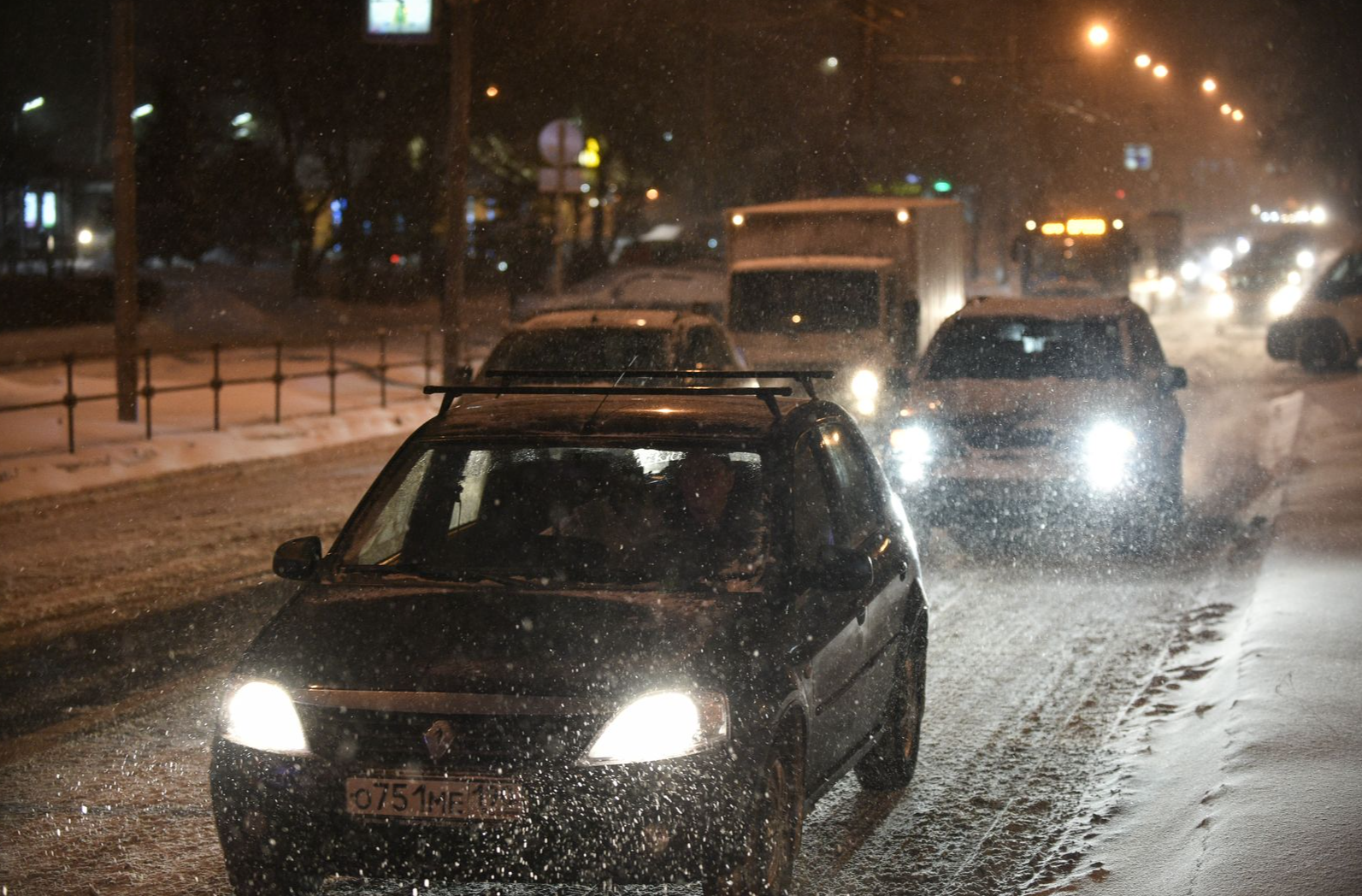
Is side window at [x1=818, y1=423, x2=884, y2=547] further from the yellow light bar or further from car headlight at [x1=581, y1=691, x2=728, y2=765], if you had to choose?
the yellow light bar

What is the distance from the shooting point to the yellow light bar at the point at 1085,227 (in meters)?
40.7

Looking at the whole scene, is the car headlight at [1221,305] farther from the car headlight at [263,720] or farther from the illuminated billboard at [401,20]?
the car headlight at [263,720]

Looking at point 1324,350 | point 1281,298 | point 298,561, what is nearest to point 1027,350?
point 298,561

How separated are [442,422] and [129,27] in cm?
1359

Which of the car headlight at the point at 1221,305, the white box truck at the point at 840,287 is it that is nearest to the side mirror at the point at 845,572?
the white box truck at the point at 840,287

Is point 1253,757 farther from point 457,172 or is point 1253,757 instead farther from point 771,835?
point 457,172

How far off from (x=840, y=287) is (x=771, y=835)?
15871mm

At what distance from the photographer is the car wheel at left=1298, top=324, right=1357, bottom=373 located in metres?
28.4

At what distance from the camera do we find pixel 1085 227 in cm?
4072

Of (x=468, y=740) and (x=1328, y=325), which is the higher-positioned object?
(x=1328, y=325)

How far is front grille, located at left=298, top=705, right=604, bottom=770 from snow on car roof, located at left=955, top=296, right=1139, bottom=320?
9.33 meters

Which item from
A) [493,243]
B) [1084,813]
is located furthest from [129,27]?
[493,243]

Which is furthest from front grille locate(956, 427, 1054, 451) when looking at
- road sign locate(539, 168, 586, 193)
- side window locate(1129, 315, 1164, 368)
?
road sign locate(539, 168, 586, 193)

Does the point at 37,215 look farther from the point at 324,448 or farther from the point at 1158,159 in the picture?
the point at 1158,159
